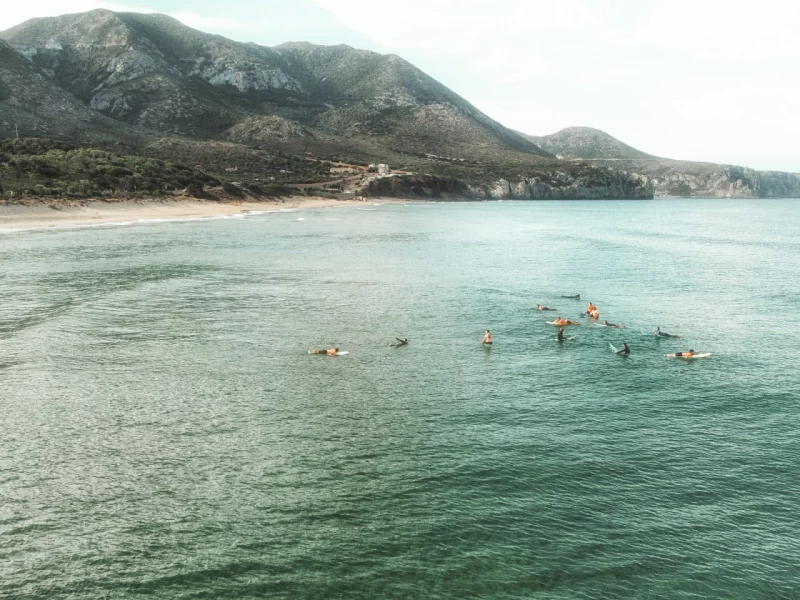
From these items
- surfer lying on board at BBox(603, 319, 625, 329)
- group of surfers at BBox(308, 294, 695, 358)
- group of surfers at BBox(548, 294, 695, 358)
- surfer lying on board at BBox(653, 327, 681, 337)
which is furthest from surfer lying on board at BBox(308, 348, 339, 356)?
surfer lying on board at BBox(653, 327, 681, 337)

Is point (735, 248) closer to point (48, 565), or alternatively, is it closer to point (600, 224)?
point (600, 224)

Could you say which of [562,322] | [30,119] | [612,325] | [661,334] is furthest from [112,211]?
[661,334]

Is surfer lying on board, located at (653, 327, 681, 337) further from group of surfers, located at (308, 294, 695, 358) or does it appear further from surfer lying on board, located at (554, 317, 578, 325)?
surfer lying on board, located at (554, 317, 578, 325)

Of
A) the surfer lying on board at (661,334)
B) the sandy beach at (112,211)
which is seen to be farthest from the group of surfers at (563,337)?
the sandy beach at (112,211)

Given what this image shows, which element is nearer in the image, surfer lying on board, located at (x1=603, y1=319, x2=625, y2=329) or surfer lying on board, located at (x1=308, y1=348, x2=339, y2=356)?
surfer lying on board, located at (x1=308, y1=348, x2=339, y2=356)

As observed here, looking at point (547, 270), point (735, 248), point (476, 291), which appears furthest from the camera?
point (735, 248)

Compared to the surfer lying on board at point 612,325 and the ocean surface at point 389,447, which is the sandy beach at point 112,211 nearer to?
the ocean surface at point 389,447

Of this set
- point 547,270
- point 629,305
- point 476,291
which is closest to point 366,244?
point 547,270
